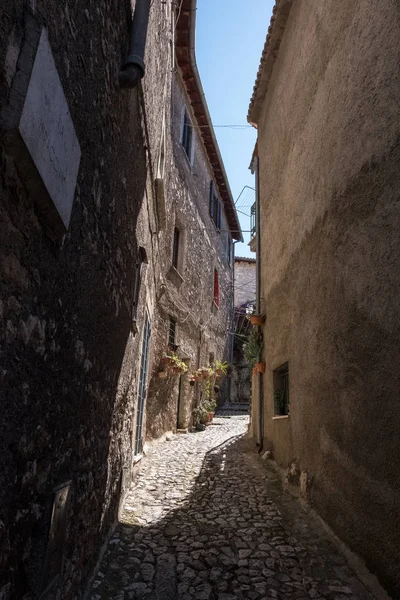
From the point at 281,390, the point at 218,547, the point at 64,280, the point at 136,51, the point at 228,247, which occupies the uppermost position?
the point at 228,247

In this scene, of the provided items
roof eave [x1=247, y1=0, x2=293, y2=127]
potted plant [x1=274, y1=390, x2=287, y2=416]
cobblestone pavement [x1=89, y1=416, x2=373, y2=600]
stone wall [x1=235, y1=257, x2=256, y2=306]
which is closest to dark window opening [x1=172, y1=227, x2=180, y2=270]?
roof eave [x1=247, y1=0, x2=293, y2=127]

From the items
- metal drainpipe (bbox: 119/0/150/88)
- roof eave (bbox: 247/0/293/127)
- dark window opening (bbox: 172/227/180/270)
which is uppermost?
roof eave (bbox: 247/0/293/127)

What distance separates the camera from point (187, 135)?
11.1m

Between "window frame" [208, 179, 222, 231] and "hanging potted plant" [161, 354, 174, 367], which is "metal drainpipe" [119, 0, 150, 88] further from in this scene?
"window frame" [208, 179, 222, 231]

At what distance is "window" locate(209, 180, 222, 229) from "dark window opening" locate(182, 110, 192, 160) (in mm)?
2990

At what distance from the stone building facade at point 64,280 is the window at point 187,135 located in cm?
675

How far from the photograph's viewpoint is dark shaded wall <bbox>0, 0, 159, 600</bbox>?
138cm

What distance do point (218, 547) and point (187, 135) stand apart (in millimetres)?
10057

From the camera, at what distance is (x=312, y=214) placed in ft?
15.0

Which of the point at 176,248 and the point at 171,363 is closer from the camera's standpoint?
the point at 171,363

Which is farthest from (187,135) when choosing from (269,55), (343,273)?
(343,273)

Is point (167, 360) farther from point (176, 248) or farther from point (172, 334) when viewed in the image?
point (176, 248)

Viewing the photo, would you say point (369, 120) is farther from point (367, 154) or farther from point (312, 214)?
point (312, 214)

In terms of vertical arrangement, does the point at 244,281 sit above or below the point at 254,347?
above
